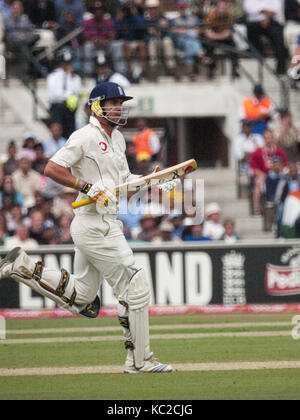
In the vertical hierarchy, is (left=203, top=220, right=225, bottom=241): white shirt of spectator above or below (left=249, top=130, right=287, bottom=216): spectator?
below

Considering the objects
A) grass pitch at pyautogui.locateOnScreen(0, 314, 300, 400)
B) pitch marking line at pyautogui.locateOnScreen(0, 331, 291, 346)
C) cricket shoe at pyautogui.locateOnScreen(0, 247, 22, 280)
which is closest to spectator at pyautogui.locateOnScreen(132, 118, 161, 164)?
grass pitch at pyautogui.locateOnScreen(0, 314, 300, 400)

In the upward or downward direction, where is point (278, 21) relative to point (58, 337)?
upward

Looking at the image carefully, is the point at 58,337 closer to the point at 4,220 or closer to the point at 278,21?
the point at 4,220

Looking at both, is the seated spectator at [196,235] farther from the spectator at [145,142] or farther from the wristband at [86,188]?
the wristband at [86,188]

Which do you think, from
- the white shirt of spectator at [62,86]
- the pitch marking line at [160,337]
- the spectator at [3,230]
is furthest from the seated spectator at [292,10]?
the pitch marking line at [160,337]

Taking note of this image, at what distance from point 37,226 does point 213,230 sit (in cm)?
265

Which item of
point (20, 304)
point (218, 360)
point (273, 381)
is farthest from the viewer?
point (20, 304)

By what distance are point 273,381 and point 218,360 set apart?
1.34m

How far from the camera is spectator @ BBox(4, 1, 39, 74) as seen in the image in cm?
1912

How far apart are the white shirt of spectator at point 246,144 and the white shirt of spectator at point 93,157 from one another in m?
9.60

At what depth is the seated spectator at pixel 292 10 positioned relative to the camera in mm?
20141

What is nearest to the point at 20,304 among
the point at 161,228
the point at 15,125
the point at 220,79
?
the point at 161,228

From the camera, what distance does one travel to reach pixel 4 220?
15.6 metres

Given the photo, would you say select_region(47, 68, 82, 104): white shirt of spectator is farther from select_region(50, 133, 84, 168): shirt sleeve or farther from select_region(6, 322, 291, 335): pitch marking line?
select_region(50, 133, 84, 168): shirt sleeve
